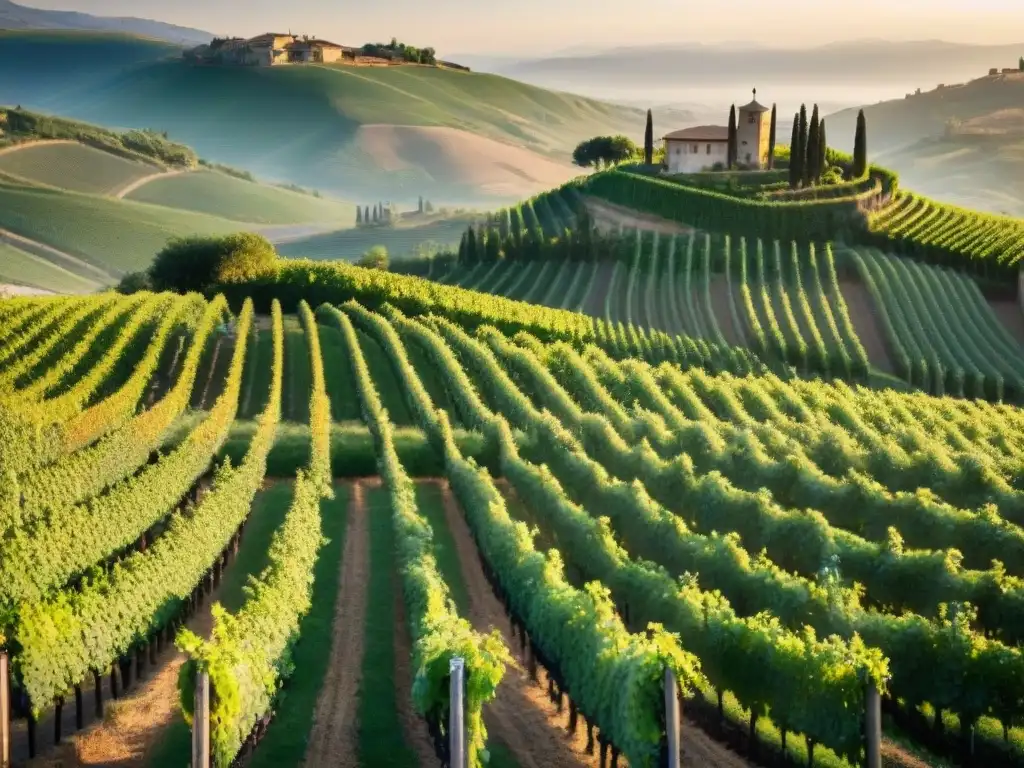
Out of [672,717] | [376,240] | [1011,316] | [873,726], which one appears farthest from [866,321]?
[376,240]

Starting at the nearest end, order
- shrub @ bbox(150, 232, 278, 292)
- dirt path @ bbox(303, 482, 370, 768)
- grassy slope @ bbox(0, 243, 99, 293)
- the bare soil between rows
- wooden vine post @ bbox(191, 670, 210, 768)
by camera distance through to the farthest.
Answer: wooden vine post @ bbox(191, 670, 210, 768) < dirt path @ bbox(303, 482, 370, 768) < the bare soil between rows < shrub @ bbox(150, 232, 278, 292) < grassy slope @ bbox(0, 243, 99, 293)

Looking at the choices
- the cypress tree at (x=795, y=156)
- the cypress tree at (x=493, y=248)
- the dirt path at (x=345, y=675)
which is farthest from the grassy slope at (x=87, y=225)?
the dirt path at (x=345, y=675)

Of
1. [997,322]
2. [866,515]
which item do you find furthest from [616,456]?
[997,322]

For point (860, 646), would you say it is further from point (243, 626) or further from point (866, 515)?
point (866, 515)

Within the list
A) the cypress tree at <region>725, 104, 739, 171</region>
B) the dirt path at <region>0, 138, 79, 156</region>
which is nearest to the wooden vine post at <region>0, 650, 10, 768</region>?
the cypress tree at <region>725, 104, 739, 171</region>

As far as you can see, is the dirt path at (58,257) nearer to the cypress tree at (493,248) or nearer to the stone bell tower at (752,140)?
the cypress tree at (493,248)

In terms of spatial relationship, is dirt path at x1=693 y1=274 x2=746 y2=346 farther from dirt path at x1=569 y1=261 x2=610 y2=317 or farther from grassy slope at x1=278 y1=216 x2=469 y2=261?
grassy slope at x1=278 y1=216 x2=469 y2=261
